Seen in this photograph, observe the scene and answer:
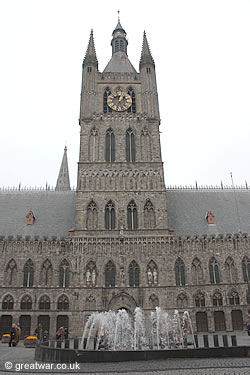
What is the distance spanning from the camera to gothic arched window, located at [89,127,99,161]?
37.1 metres

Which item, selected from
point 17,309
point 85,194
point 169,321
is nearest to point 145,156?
point 85,194

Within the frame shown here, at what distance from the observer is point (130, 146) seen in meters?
38.2

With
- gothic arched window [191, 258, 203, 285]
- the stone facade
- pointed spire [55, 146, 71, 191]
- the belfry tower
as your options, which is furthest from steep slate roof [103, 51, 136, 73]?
gothic arched window [191, 258, 203, 285]

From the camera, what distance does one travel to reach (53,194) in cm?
4134

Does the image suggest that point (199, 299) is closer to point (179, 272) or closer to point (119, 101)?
point (179, 272)

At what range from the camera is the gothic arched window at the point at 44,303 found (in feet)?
104

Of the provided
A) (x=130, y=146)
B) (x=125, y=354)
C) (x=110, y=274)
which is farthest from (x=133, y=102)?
(x=125, y=354)

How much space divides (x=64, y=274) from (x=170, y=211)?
14.1 metres

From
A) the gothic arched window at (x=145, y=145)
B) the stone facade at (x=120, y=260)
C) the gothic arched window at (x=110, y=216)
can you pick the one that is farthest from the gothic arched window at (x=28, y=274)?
the gothic arched window at (x=145, y=145)

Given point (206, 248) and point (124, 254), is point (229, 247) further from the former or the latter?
point (124, 254)

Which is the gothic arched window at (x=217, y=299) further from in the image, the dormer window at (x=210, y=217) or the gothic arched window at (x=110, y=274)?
the gothic arched window at (x=110, y=274)

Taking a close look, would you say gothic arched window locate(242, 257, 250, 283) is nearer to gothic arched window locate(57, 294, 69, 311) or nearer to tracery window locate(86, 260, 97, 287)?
tracery window locate(86, 260, 97, 287)

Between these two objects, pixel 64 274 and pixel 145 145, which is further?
pixel 145 145

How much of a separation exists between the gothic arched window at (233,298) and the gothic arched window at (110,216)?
44.9 ft
